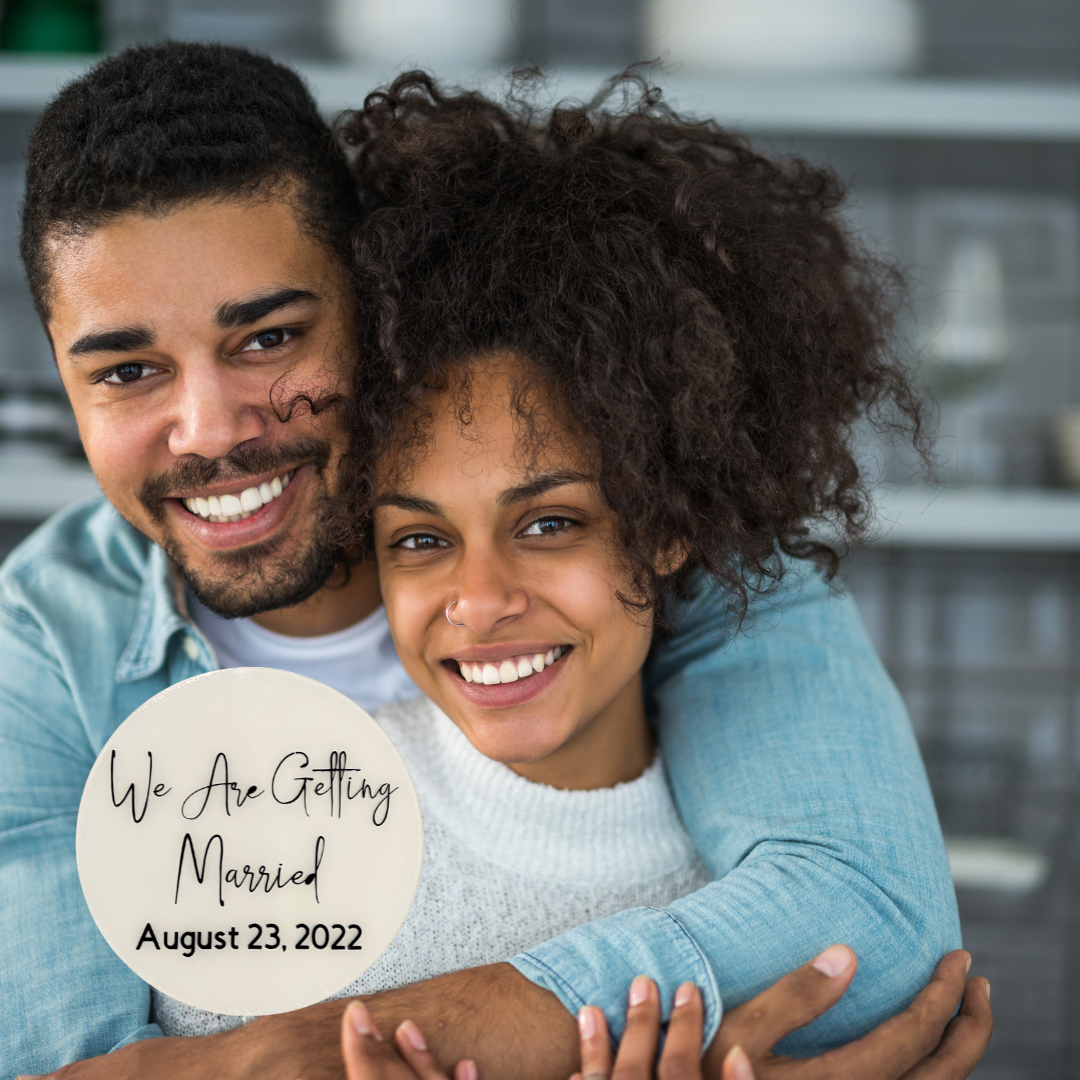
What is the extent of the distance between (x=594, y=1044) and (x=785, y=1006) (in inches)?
5.9

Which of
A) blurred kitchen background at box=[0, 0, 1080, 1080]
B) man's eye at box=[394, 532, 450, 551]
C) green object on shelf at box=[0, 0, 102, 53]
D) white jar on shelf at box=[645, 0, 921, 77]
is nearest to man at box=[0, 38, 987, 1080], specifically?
man's eye at box=[394, 532, 450, 551]

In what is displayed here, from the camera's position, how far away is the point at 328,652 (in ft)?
4.22

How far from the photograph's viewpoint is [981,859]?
7.99ft

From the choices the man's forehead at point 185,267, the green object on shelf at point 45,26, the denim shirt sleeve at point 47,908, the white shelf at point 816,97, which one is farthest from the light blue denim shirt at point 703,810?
the green object on shelf at point 45,26

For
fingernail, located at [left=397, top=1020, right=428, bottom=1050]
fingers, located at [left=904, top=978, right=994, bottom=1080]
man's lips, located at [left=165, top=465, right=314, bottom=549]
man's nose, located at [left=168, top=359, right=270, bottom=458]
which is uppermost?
man's nose, located at [left=168, top=359, right=270, bottom=458]

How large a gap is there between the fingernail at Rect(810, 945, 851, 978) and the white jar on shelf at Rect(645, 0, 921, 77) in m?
1.68

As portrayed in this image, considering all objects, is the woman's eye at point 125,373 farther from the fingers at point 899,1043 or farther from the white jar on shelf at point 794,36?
the white jar on shelf at point 794,36

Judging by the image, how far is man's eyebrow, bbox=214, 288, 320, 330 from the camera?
104 centimetres

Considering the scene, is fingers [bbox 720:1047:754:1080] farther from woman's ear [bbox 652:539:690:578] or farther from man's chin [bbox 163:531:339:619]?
man's chin [bbox 163:531:339:619]

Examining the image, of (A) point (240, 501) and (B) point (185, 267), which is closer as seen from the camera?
(B) point (185, 267)

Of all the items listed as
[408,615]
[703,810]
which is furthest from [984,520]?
[408,615]

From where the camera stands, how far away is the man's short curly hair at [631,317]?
0.96 meters

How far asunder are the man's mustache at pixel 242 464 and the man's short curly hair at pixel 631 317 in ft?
0.22

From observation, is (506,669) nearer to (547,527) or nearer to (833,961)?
(547,527)
